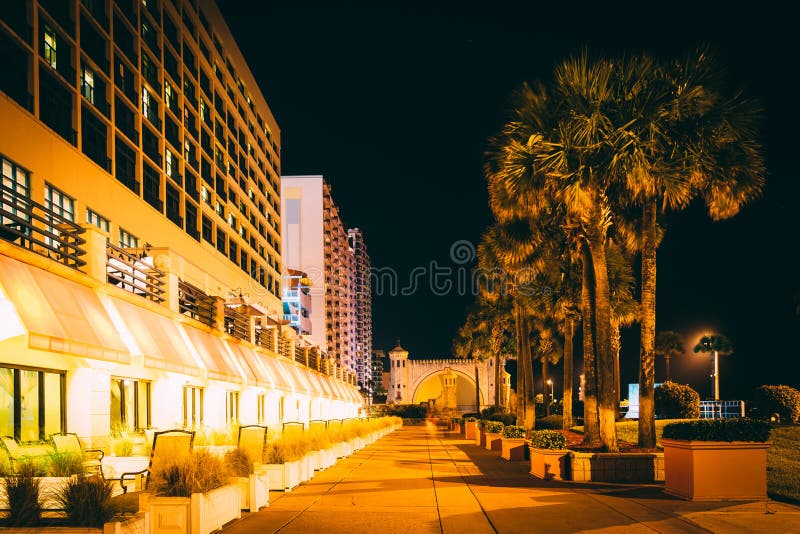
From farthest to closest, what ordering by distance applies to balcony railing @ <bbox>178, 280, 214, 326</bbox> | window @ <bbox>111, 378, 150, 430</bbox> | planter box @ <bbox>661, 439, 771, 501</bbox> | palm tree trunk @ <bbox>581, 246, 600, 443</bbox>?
1. balcony railing @ <bbox>178, 280, 214, 326</bbox>
2. palm tree trunk @ <bbox>581, 246, 600, 443</bbox>
3. window @ <bbox>111, 378, 150, 430</bbox>
4. planter box @ <bbox>661, 439, 771, 501</bbox>

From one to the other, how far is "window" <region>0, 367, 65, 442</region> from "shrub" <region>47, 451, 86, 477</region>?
156 inches

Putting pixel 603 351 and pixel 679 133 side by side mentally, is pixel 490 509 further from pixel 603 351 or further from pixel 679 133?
pixel 679 133

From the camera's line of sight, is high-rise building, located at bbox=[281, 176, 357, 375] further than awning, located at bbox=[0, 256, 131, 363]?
Yes

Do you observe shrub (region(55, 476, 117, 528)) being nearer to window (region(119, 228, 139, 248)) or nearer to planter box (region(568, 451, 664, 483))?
planter box (region(568, 451, 664, 483))

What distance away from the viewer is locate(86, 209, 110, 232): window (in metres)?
33.7

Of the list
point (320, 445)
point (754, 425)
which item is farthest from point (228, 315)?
point (754, 425)

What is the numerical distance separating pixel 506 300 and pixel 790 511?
35.9m

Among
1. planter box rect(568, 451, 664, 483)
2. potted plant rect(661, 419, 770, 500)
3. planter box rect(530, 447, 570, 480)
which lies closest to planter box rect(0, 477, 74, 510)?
potted plant rect(661, 419, 770, 500)

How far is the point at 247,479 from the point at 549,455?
302 inches

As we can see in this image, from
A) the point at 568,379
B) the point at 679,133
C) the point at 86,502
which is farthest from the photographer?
the point at 568,379

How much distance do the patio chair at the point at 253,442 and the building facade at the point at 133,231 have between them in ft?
9.33

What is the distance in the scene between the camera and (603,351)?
18828mm

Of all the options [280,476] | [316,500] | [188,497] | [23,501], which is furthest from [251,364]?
[23,501]

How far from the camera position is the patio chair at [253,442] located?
1248cm
